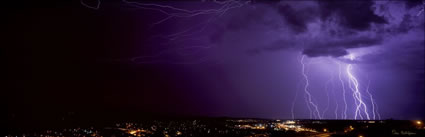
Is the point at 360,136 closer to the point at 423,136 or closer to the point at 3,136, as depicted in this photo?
the point at 423,136

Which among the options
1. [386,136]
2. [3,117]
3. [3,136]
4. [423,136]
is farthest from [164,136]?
[3,117]

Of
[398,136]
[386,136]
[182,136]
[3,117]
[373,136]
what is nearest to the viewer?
[398,136]

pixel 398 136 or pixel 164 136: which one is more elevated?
pixel 398 136

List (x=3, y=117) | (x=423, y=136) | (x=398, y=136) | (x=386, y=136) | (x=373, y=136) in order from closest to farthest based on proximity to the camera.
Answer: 1. (x=423, y=136)
2. (x=398, y=136)
3. (x=386, y=136)
4. (x=373, y=136)
5. (x=3, y=117)

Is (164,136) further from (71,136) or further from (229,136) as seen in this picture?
(71,136)

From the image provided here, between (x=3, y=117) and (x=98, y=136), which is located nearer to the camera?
(x=98, y=136)

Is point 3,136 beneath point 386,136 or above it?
beneath

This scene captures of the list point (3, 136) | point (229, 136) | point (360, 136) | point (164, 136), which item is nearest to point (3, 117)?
point (3, 136)

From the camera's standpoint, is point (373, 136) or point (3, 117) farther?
point (3, 117)

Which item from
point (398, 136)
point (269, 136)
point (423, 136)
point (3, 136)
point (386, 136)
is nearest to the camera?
point (423, 136)
